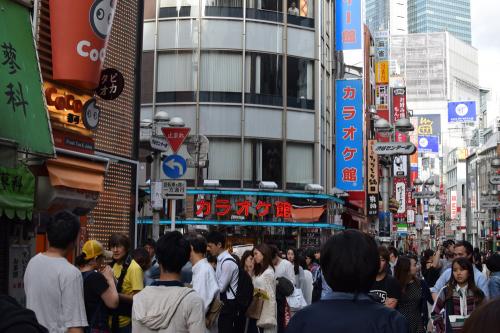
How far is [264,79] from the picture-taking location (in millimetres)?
33094

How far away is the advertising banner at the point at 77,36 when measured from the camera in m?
11.5

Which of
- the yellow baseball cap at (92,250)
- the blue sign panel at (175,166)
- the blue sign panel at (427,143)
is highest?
the blue sign panel at (427,143)

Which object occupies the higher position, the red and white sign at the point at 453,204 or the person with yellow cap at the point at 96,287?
the red and white sign at the point at 453,204

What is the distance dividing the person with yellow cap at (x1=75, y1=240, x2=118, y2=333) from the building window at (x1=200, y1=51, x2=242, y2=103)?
1032 inches

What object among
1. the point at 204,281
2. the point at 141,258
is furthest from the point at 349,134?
the point at 204,281

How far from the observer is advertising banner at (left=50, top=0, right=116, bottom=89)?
11.5 m

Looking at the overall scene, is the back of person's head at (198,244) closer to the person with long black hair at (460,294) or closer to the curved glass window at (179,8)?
the person with long black hair at (460,294)

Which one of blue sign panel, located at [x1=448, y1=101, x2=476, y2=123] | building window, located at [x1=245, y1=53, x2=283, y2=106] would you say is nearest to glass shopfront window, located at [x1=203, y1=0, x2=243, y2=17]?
building window, located at [x1=245, y1=53, x2=283, y2=106]

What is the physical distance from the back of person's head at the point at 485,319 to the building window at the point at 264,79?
30.5 m

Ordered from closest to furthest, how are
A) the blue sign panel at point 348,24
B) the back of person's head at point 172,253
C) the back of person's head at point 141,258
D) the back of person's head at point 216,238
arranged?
the back of person's head at point 172,253, the back of person's head at point 141,258, the back of person's head at point 216,238, the blue sign panel at point 348,24

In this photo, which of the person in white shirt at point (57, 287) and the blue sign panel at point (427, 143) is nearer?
the person in white shirt at point (57, 287)

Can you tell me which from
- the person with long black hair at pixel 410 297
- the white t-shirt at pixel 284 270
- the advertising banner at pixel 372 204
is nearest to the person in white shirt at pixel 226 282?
the white t-shirt at pixel 284 270

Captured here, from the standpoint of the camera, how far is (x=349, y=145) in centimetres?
3919

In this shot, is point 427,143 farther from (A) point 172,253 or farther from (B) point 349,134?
(A) point 172,253
